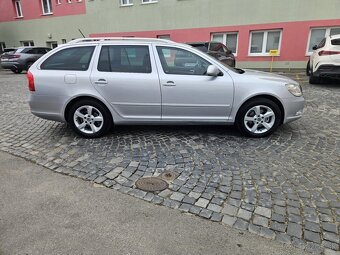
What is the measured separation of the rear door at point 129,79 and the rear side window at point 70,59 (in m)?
0.22

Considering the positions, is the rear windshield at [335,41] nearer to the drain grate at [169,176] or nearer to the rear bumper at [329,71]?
the rear bumper at [329,71]

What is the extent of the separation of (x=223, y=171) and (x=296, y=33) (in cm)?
1325

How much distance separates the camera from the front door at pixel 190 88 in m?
4.48

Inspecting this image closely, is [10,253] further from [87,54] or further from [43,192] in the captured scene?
[87,54]

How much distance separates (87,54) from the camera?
469 centimetres

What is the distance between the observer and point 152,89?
14.9 ft

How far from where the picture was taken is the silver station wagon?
4516 mm

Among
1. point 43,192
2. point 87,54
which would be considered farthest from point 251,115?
point 43,192

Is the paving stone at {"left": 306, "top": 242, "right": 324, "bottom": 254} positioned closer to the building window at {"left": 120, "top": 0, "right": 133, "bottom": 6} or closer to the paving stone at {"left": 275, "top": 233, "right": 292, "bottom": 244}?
the paving stone at {"left": 275, "top": 233, "right": 292, "bottom": 244}

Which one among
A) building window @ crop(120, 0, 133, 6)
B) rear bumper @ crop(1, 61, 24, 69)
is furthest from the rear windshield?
rear bumper @ crop(1, 61, 24, 69)

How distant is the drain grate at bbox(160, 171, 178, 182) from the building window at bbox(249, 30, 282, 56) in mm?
13632

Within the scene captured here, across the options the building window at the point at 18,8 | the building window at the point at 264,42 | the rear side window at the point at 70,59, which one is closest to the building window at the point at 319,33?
the building window at the point at 264,42

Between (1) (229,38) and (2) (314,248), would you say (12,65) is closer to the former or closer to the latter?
(1) (229,38)

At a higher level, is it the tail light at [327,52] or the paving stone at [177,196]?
the tail light at [327,52]
